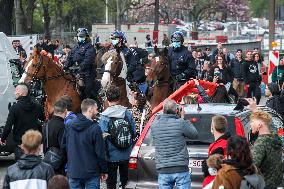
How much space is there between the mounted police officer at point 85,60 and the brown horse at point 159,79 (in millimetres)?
1225

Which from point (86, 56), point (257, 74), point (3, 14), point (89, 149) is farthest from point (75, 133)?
point (3, 14)

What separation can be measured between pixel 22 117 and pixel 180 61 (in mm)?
6385

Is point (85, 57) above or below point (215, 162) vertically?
above

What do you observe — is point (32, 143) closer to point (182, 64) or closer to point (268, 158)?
point (268, 158)

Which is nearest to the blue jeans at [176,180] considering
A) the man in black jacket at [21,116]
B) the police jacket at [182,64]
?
the man in black jacket at [21,116]

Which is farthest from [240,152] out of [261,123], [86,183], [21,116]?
[21,116]

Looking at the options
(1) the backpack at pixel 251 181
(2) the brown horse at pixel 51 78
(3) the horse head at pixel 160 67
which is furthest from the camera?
(3) the horse head at pixel 160 67

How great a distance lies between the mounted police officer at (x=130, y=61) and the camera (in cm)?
2109

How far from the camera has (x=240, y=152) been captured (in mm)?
9586

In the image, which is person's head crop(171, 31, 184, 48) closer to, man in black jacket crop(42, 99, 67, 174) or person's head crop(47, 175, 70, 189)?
man in black jacket crop(42, 99, 67, 174)

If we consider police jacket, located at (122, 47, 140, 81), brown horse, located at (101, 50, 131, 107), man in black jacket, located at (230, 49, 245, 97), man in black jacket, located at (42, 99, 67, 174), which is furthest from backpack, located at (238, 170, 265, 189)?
man in black jacket, located at (230, 49, 245, 97)

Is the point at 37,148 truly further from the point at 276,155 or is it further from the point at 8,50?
the point at 8,50

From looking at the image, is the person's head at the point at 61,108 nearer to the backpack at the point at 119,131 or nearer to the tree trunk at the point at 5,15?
the backpack at the point at 119,131

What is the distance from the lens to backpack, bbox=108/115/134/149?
13.5m
